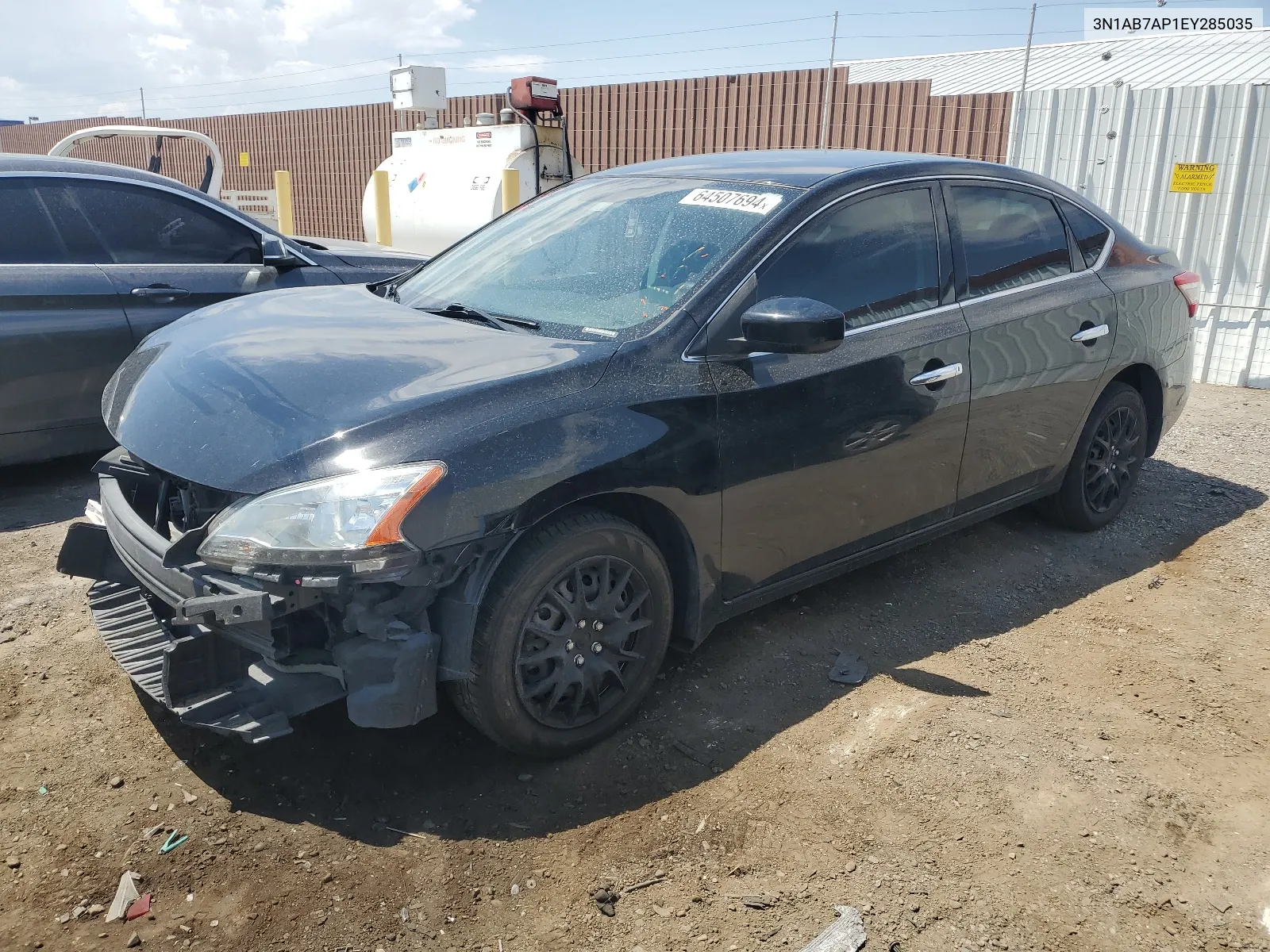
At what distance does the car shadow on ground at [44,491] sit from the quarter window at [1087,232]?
4827 millimetres

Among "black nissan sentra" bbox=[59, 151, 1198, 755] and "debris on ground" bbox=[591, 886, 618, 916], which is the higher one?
"black nissan sentra" bbox=[59, 151, 1198, 755]

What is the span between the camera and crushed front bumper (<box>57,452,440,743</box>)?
2.47 meters

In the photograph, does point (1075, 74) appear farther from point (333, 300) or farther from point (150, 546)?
point (150, 546)

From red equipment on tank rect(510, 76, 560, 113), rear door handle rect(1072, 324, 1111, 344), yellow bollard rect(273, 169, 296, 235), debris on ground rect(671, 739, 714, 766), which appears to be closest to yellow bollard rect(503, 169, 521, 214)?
red equipment on tank rect(510, 76, 560, 113)

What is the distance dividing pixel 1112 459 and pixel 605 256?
2913 millimetres

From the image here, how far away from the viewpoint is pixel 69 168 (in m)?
5.23

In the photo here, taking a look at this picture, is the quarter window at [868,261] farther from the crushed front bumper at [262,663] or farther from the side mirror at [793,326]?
the crushed front bumper at [262,663]

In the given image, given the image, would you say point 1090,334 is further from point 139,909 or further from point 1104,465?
point 139,909

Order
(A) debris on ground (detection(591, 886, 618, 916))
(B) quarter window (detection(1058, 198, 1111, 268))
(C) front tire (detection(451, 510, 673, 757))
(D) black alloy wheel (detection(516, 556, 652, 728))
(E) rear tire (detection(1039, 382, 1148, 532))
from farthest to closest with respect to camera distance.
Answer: (E) rear tire (detection(1039, 382, 1148, 532)) < (B) quarter window (detection(1058, 198, 1111, 268)) < (D) black alloy wheel (detection(516, 556, 652, 728)) < (C) front tire (detection(451, 510, 673, 757)) < (A) debris on ground (detection(591, 886, 618, 916))

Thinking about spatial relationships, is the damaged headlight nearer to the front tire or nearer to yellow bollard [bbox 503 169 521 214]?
the front tire

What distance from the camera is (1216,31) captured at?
14.5 metres

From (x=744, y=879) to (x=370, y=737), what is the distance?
49.1 inches

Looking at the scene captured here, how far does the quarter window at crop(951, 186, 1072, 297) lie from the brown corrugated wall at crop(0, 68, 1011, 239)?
616 centimetres

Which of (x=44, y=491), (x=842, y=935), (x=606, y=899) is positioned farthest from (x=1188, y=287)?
(x=44, y=491)
